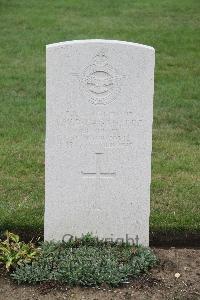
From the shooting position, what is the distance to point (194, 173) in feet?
23.8

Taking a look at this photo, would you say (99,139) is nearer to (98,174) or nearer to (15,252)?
(98,174)

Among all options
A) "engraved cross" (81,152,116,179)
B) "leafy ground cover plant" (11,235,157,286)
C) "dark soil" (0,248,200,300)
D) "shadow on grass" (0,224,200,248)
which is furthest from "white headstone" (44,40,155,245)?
"dark soil" (0,248,200,300)

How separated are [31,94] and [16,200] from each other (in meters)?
3.66

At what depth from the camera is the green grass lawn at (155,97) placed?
6.52m

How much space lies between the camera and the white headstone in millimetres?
5309

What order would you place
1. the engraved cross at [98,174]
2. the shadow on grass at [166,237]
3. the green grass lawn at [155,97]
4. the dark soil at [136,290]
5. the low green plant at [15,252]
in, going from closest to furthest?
the dark soil at [136,290]
the low green plant at [15,252]
the engraved cross at [98,174]
the shadow on grass at [166,237]
the green grass lawn at [155,97]

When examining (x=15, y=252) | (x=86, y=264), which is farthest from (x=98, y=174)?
(x=15, y=252)

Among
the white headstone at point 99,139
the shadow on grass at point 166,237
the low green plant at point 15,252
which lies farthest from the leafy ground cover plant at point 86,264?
the shadow on grass at point 166,237

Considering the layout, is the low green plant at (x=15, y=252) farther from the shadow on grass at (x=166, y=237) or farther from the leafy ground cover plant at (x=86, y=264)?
the shadow on grass at (x=166, y=237)

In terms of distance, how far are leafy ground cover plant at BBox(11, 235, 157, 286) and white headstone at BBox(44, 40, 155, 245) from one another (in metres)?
0.18

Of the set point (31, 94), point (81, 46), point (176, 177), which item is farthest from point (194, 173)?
point (31, 94)

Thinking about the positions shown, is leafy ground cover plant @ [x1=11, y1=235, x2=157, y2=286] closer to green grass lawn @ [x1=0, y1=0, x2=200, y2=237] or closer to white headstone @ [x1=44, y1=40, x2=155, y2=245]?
white headstone @ [x1=44, y1=40, x2=155, y2=245]

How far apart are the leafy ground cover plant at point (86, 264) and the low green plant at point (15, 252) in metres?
0.05

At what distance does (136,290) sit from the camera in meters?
5.11
